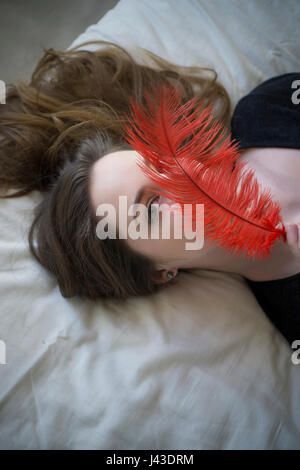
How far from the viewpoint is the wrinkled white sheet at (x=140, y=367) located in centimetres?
76

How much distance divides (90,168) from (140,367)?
498 mm

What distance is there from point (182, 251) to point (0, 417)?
57 centimetres

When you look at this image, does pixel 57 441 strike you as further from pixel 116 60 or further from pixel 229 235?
pixel 116 60

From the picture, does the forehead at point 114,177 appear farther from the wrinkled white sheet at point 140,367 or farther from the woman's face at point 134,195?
the wrinkled white sheet at point 140,367

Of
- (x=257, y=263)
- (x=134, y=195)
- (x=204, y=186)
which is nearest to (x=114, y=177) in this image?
(x=134, y=195)

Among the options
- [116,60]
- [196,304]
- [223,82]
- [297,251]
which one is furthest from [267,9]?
[196,304]

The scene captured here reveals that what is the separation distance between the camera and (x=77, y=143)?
0.94 metres

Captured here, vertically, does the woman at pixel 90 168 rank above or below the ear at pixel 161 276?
above

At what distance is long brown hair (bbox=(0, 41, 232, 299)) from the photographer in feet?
2.75

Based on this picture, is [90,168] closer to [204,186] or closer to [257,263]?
[204,186]

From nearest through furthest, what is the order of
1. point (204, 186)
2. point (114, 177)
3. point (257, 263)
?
1. point (204, 186)
2. point (114, 177)
3. point (257, 263)

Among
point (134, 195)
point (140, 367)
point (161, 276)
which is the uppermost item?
point (134, 195)

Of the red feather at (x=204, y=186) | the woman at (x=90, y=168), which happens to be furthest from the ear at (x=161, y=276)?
the red feather at (x=204, y=186)

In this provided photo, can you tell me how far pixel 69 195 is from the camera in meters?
0.84
